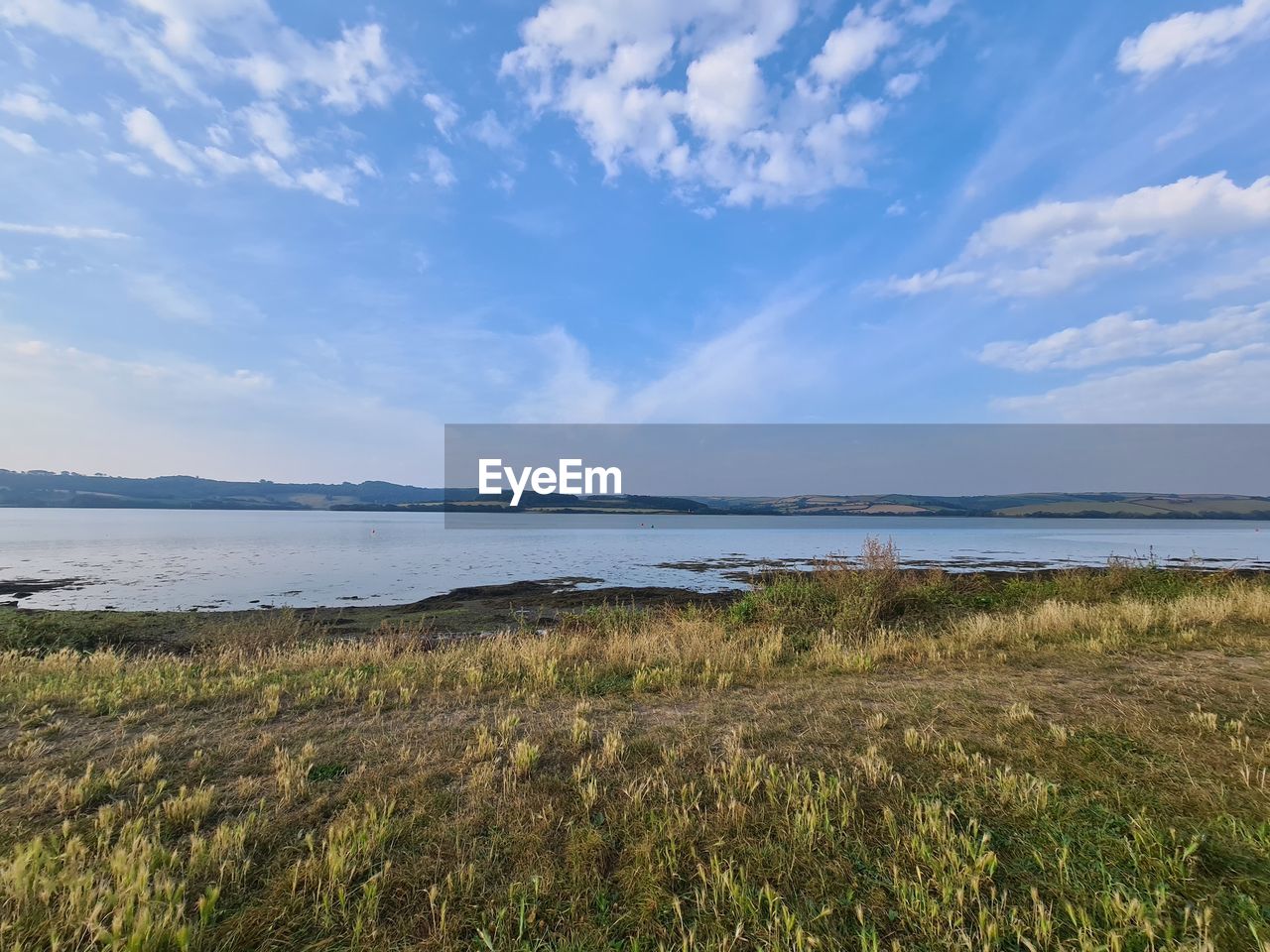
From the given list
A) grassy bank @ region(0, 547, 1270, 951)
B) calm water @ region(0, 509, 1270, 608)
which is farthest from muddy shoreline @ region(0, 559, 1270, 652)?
grassy bank @ region(0, 547, 1270, 951)

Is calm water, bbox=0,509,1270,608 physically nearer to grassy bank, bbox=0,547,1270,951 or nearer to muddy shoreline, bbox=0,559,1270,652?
muddy shoreline, bbox=0,559,1270,652

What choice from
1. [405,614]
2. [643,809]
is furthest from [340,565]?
[643,809]

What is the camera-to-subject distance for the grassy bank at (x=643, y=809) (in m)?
3.04

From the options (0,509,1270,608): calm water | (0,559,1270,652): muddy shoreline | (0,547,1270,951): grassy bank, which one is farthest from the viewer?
(0,509,1270,608): calm water

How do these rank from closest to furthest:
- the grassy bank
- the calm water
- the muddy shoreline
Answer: the grassy bank, the muddy shoreline, the calm water

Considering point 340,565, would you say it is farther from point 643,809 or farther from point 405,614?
point 643,809

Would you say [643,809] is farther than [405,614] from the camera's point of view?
No

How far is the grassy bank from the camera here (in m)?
3.04

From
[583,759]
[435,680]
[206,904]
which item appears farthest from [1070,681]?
[206,904]

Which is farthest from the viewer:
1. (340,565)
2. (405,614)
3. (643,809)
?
(340,565)

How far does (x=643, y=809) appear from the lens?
14.2 ft

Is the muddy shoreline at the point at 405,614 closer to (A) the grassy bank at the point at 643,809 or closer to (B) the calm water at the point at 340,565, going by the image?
(B) the calm water at the point at 340,565

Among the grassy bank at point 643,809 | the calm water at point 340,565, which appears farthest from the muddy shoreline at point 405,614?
the grassy bank at point 643,809

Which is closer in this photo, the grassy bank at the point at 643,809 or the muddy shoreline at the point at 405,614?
the grassy bank at the point at 643,809
